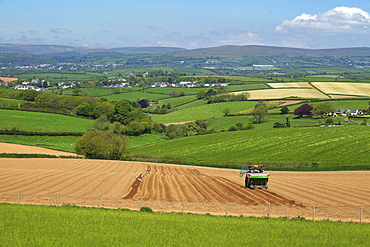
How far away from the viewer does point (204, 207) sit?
1262 inches

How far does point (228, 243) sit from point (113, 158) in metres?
62.1

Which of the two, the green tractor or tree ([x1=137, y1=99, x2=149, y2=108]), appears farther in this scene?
tree ([x1=137, y1=99, x2=149, y2=108])

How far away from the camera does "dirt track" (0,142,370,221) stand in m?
32.2

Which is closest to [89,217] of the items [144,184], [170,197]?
[170,197]

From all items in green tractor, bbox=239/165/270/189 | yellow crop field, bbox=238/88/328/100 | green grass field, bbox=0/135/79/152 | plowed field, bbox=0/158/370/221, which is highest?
yellow crop field, bbox=238/88/328/100

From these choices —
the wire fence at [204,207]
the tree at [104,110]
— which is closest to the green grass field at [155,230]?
the wire fence at [204,207]

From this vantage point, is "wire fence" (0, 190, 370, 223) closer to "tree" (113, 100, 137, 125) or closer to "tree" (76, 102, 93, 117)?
"tree" (113, 100, 137, 125)

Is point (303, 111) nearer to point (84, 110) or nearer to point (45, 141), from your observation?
point (84, 110)

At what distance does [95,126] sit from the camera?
117688 millimetres

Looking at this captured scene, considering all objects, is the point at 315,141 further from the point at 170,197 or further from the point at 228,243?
the point at 228,243

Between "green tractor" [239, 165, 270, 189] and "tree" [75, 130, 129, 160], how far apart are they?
144 ft

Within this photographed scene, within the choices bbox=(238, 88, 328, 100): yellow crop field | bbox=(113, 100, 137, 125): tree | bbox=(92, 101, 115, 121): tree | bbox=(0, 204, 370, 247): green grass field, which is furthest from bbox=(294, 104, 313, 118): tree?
bbox=(0, 204, 370, 247): green grass field

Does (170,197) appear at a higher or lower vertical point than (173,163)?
higher

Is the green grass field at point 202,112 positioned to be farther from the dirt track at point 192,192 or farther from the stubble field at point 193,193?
the stubble field at point 193,193
